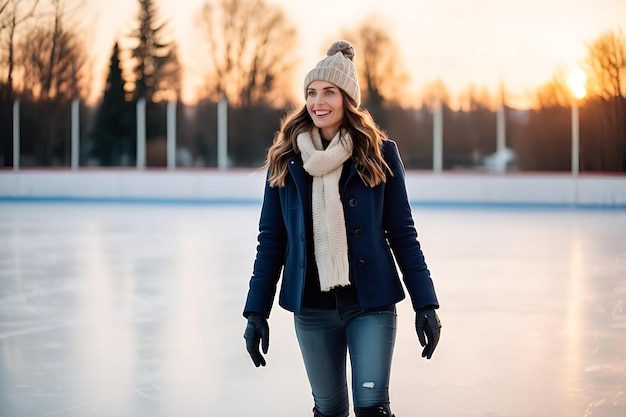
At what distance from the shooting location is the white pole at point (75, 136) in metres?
18.1

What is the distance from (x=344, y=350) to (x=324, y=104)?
1.95ft

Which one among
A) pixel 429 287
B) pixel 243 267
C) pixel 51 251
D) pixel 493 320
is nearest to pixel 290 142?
pixel 429 287

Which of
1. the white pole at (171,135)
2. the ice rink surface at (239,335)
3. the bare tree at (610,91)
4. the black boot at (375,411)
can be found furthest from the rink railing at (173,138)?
the black boot at (375,411)

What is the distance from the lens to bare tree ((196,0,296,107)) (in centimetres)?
2250

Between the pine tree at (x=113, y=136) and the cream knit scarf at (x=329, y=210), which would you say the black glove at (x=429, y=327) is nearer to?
the cream knit scarf at (x=329, y=210)

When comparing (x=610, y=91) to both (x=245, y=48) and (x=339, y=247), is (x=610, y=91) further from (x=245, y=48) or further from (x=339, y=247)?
(x=339, y=247)

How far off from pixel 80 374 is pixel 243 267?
3649 mm

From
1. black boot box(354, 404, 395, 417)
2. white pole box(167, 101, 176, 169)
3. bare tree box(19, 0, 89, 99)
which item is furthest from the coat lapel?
bare tree box(19, 0, 89, 99)

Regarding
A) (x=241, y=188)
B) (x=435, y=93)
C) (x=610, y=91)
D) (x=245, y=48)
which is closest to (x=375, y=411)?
(x=241, y=188)

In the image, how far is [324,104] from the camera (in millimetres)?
2252

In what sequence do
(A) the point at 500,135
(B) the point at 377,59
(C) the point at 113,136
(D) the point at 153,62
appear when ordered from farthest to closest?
1. (D) the point at 153,62
2. (B) the point at 377,59
3. (C) the point at 113,136
4. (A) the point at 500,135

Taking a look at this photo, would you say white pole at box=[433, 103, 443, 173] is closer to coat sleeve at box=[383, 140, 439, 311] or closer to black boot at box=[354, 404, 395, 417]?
coat sleeve at box=[383, 140, 439, 311]

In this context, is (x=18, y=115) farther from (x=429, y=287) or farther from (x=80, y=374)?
(x=429, y=287)

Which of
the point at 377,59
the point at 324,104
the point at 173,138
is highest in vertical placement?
the point at 377,59
